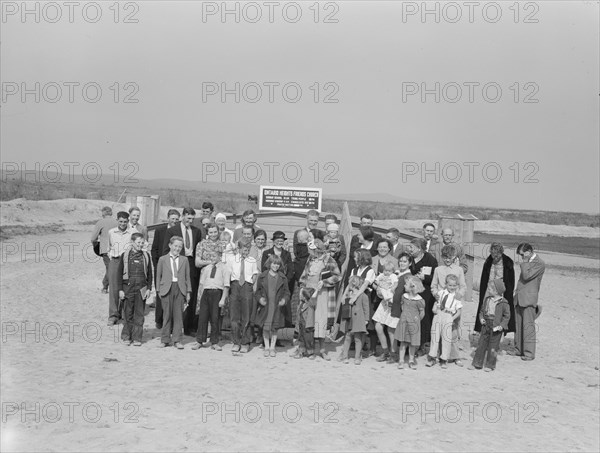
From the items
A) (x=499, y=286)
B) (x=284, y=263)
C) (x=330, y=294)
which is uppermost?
(x=284, y=263)

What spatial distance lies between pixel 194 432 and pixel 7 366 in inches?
120

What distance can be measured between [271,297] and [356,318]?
116 centimetres

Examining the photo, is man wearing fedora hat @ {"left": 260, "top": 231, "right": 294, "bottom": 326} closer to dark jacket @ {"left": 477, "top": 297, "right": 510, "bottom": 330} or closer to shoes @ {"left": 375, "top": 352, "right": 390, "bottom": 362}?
shoes @ {"left": 375, "top": 352, "right": 390, "bottom": 362}

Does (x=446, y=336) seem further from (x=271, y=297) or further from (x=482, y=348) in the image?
(x=271, y=297)

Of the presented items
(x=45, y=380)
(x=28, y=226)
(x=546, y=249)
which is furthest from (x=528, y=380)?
(x=546, y=249)

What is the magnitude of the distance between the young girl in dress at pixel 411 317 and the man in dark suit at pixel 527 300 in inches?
75.6

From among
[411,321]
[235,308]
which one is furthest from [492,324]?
[235,308]

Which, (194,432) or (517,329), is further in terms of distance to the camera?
(517,329)

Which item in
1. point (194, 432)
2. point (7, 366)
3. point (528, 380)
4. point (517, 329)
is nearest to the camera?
point (194, 432)

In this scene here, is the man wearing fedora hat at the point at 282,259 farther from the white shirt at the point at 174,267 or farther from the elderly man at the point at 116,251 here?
the elderly man at the point at 116,251

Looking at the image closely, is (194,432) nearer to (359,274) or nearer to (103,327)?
(359,274)

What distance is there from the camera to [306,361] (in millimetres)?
8828

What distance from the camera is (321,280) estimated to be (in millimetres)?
8898

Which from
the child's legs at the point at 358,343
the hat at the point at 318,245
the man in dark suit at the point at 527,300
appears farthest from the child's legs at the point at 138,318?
the man in dark suit at the point at 527,300
